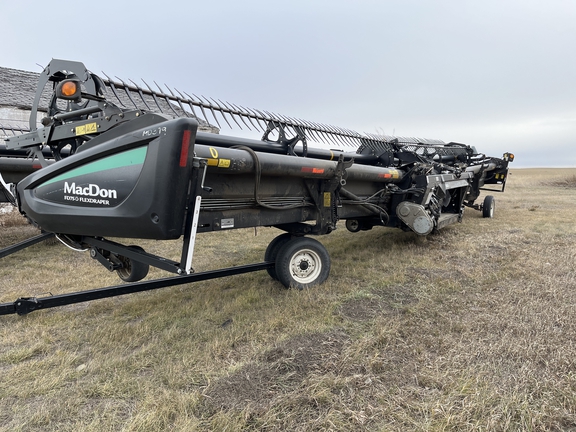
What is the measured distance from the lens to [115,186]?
2562 mm

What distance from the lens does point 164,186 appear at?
2412mm

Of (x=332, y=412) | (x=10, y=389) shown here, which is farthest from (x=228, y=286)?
(x=332, y=412)

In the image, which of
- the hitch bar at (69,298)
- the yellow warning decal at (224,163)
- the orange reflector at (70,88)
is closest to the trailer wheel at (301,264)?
the hitch bar at (69,298)

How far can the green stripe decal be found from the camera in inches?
98.4

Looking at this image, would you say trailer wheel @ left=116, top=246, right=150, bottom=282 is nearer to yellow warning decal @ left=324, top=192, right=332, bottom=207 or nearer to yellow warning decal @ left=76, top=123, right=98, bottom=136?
yellow warning decal @ left=76, top=123, right=98, bottom=136

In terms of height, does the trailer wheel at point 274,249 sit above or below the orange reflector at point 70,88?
below

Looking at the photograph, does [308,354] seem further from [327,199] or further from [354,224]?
[354,224]

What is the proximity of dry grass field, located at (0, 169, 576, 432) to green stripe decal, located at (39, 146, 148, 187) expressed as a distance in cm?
120

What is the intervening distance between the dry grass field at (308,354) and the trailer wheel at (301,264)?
0.18 m

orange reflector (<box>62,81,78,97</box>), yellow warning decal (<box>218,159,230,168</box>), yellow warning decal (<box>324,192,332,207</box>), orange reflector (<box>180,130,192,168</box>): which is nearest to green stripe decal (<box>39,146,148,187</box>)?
orange reflector (<box>180,130,192,168</box>)

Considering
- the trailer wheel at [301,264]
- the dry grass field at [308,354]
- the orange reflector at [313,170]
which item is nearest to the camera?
the dry grass field at [308,354]

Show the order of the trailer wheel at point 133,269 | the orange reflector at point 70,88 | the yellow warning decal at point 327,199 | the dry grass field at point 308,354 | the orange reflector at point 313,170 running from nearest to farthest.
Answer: the dry grass field at point 308,354 → the orange reflector at point 70,88 → the trailer wheel at point 133,269 → the orange reflector at point 313,170 → the yellow warning decal at point 327,199

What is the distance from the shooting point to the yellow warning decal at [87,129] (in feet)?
9.73

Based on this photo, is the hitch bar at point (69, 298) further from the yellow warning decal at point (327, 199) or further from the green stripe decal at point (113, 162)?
the yellow warning decal at point (327, 199)
